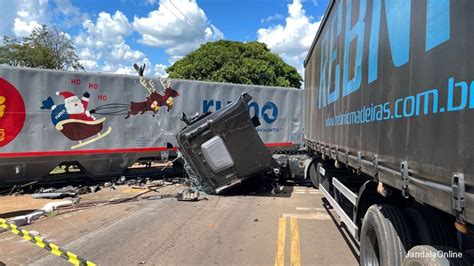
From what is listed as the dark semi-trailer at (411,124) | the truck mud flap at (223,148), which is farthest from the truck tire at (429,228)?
the truck mud flap at (223,148)

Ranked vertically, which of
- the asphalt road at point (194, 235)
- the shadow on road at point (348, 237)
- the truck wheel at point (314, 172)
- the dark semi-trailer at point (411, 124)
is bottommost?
the asphalt road at point (194, 235)

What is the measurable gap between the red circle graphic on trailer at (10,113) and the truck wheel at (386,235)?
31.2ft

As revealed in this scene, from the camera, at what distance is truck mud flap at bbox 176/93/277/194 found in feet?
31.6

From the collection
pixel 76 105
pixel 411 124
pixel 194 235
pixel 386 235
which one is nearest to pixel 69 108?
pixel 76 105

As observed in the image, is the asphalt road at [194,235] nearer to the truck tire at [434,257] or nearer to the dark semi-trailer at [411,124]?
the dark semi-trailer at [411,124]

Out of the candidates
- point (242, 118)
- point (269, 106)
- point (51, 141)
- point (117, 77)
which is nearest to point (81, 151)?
point (51, 141)

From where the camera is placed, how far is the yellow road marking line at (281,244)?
5402mm

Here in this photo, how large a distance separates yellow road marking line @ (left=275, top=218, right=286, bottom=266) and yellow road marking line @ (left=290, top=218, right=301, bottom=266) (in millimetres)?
129

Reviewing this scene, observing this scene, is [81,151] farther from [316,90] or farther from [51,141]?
[316,90]

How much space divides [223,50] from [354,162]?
2752 cm

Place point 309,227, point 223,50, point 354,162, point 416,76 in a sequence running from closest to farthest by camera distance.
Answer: point 416,76
point 354,162
point 309,227
point 223,50

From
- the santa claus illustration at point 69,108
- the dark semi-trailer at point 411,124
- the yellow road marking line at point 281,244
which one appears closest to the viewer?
the dark semi-trailer at point 411,124

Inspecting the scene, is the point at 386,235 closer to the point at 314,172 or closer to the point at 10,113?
the point at 314,172

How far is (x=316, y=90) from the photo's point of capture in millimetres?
8656
